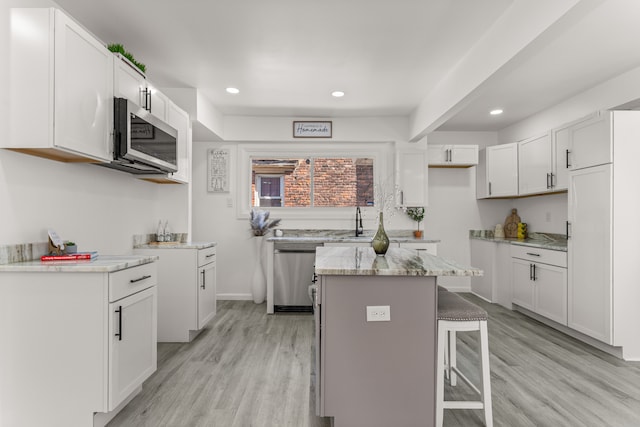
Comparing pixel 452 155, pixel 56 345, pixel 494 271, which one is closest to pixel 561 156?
pixel 452 155

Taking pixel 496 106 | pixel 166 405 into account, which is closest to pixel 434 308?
pixel 166 405

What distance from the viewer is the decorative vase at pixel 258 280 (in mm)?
4688

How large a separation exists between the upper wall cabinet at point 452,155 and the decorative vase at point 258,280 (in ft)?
8.74

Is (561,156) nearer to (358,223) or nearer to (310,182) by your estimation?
(358,223)

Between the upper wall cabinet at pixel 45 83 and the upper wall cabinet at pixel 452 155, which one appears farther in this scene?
the upper wall cabinet at pixel 452 155

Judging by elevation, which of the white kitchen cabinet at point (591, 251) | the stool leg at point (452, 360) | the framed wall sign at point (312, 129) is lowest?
the stool leg at point (452, 360)

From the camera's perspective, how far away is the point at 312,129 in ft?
16.0

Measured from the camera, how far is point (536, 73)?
10.8 ft

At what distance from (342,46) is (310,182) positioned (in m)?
2.43

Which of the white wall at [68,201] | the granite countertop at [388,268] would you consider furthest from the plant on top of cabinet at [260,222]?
the granite countertop at [388,268]

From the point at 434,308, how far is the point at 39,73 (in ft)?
8.02

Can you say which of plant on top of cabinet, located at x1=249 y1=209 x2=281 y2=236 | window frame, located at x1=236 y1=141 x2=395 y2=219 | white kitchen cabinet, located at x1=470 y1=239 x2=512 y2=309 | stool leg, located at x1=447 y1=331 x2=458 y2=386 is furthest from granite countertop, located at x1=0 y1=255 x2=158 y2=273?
white kitchen cabinet, located at x1=470 y1=239 x2=512 y2=309

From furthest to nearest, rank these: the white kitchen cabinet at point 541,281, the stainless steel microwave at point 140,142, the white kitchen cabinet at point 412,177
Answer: the white kitchen cabinet at point 412,177 < the white kitchen cabinet at point 541,281 < the stainless steel microwave at point 140,142

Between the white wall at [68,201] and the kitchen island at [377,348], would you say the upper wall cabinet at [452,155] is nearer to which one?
the kitchen island at [377,348]
